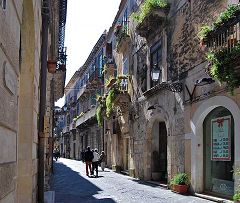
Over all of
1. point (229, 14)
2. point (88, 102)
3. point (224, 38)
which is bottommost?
point (224, 38)

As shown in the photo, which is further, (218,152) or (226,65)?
(218,152)

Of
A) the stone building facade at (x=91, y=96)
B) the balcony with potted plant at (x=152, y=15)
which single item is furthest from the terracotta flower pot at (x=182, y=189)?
the stone building facade at (x=91, y=96)

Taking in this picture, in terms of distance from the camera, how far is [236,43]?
9617mm

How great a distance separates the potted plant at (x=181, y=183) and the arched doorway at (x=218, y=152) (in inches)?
31.0

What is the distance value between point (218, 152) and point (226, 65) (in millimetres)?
4006

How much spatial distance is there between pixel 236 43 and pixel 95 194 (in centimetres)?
740

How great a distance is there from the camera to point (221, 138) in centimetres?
1283

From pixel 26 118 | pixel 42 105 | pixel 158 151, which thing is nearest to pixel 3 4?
pixel 26 118

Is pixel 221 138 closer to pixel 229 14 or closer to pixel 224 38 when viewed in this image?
pixel 224 38

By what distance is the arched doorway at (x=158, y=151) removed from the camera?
19516mm

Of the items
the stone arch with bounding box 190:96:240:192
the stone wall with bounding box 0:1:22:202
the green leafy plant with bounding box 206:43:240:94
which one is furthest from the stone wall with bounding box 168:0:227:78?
the stone wall with bounding box 0:1:22:202

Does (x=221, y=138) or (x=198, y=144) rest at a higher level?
(x=221, y=138)

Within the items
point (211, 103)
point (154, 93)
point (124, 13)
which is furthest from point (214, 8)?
point (124, 13)

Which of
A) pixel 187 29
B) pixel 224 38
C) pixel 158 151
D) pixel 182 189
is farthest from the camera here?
pixel 158 151
